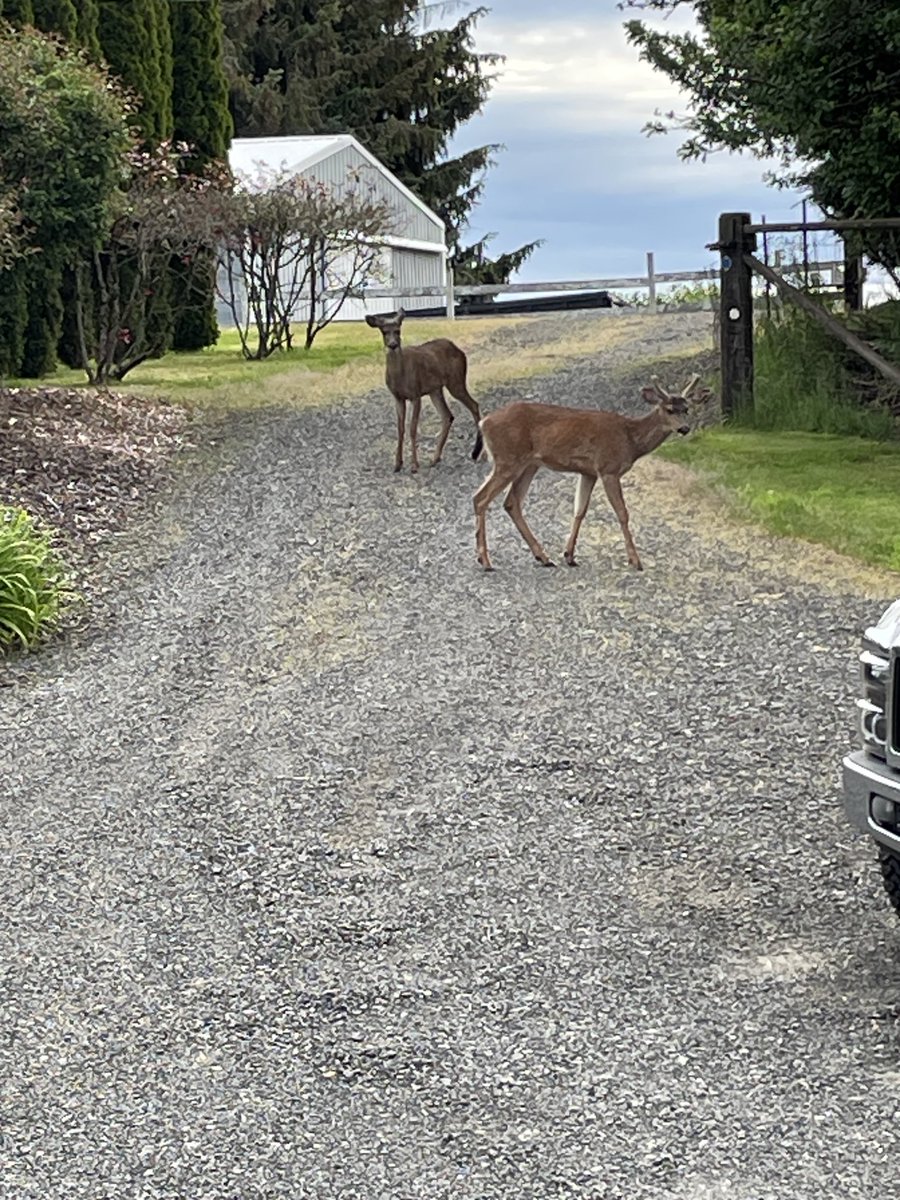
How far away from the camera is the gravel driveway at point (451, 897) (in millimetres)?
4477

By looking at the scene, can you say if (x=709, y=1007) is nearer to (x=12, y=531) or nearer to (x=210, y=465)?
(x=12, y=531)

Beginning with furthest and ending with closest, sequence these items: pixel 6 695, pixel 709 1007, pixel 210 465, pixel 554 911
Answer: pixel 210 465 < pixel 6 695 < pixel 554 911 < pixel 709 1007

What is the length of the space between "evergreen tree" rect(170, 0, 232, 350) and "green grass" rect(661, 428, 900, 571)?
15.4 m

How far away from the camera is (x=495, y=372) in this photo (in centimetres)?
2328

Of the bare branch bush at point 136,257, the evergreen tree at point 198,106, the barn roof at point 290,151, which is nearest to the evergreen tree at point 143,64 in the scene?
the bare branch bush at point 136,257

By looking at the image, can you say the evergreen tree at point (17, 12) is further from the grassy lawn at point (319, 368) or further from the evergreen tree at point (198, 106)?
the evergreen tree at point (198, 106)

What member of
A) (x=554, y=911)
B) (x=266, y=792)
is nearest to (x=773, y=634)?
(x=266, y=792)

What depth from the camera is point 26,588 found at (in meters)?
10.6

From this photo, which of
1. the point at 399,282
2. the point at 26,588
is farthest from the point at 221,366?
the point at 399,282

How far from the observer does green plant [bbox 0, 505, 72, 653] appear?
10453 millimetres

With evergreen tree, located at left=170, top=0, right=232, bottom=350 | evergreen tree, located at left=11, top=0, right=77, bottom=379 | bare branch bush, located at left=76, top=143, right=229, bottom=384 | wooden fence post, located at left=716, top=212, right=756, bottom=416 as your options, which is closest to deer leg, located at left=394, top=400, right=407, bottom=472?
wooden fence post, located at left=716, top=212, right=756, bottom=416

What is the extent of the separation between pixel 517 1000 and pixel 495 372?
18.5 metres

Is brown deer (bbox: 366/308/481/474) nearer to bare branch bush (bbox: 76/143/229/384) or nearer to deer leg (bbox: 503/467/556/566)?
deer leg (bbox: 503/467/556/566)

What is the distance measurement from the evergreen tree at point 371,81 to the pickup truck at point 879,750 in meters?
51.4
